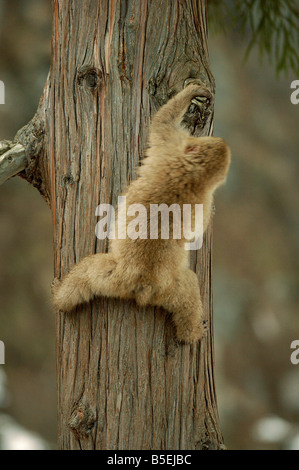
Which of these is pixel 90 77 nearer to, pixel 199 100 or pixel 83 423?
pixel 199 100

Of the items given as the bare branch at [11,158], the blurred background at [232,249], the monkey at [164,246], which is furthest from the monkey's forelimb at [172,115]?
the blurred background at [232,249]

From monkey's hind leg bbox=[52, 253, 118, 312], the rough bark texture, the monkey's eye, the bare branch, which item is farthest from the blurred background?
monkey's hind leg bbox=[52, 253, 118, 312]

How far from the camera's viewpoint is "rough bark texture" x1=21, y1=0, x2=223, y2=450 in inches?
73.6

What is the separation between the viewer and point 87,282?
187cm

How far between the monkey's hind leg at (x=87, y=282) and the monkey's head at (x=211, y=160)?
45cm

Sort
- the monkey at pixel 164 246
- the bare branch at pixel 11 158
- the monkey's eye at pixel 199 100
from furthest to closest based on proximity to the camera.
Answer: the bare branch at pixel 11 158 < the monkey's eye at pixel 199 100 < the monkey at pixel 164 246

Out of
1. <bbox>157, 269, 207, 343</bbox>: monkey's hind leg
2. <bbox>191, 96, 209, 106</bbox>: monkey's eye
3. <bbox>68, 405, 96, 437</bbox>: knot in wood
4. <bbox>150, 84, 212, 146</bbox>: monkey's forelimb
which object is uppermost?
<bbox>191, 96, 209, 106</bbox>: monkey's eye

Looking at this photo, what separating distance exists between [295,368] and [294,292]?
843 millimetres

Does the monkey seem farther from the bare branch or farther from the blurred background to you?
the blurred background

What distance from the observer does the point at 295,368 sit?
→ 573cm

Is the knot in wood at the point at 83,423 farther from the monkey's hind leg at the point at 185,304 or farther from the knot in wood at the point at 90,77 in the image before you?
the knot in wood at the point at 90,77

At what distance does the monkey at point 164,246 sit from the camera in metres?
1.83

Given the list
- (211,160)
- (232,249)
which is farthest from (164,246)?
(232,249)

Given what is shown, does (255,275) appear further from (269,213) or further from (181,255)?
(181,255)
